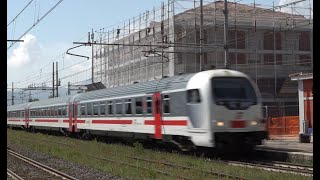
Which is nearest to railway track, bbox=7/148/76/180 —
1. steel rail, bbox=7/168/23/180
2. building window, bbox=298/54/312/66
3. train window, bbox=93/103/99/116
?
steel rail, bbox=7/168/23/180

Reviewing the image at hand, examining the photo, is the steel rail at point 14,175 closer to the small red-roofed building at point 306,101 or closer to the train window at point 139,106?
the train window at point 139,106

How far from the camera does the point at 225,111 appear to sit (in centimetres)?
1619

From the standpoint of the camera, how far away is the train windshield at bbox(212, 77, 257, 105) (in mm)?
16372

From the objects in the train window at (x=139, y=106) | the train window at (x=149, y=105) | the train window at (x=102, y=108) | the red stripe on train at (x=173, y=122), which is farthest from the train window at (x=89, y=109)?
the red stripe on train at (x=173, y=122)

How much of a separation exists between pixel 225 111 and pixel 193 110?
3.96 feet

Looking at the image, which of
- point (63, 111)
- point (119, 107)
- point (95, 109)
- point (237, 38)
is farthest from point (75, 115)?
point (237, 38)

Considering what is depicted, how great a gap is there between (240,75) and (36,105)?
32723 mm

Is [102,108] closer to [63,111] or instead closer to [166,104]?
[166,104]

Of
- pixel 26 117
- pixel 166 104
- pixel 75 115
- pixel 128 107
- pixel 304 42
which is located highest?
pixel 304 42

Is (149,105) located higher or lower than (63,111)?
higher

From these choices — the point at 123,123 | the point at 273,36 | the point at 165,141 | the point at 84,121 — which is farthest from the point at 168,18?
the point at 165,141

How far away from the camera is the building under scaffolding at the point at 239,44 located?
48.5 m

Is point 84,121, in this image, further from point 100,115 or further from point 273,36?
point 273,36

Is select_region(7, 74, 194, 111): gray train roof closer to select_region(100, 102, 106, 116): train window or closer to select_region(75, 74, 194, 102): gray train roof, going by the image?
select_region(75, 74, 194, 102): gray train roof
